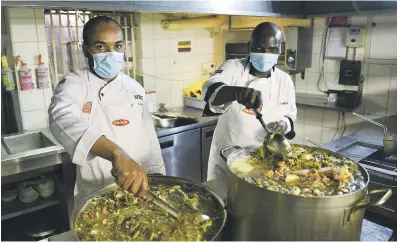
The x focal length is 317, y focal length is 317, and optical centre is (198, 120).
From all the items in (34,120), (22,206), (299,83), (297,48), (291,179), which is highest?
(297,48)

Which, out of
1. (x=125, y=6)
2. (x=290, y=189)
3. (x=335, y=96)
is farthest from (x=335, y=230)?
(x=335, y=96)

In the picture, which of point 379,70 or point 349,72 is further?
point 349,72

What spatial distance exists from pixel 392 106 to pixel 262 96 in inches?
70.9

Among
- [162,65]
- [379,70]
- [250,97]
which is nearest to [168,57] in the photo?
[162,65]

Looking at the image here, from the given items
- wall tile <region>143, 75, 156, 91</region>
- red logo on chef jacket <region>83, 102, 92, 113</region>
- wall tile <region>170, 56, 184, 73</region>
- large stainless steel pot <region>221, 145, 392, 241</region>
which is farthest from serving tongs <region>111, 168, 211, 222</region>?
wall tile <region>170, 56, 184, 73</region>

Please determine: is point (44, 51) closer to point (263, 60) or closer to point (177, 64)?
point (177, 64)

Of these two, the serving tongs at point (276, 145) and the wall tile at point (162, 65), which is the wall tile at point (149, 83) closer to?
the wall tile at point (162, 65)

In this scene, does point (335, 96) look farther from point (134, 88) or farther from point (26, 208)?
point (26, 208)

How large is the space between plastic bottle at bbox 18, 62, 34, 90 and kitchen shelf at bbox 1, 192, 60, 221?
3.12 ft

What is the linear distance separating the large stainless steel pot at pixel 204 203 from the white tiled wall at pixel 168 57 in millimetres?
2468

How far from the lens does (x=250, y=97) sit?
56.7 inches

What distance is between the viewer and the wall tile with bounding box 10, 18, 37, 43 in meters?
2.62

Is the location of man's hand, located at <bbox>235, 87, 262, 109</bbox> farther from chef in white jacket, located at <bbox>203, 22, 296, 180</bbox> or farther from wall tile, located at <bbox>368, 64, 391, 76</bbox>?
wall tile, located at <bbox>368, 64, 391, 76</bbox>

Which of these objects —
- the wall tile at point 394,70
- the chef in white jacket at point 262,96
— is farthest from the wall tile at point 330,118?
the chef in white jacket at point 262,96
